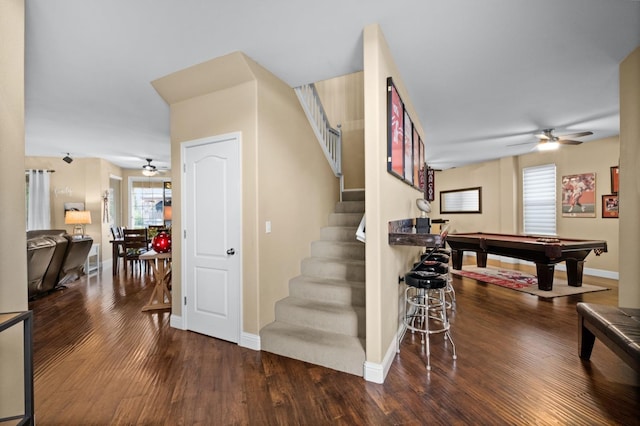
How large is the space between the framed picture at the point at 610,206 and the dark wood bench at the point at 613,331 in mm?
4199

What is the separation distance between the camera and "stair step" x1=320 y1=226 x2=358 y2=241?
3857 millimetres

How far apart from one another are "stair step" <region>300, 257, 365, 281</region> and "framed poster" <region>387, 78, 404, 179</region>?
1.11m

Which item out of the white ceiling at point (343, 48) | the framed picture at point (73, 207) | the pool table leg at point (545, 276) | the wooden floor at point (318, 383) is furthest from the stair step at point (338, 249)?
the framed picture at point (73, 207)

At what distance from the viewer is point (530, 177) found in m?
6.92

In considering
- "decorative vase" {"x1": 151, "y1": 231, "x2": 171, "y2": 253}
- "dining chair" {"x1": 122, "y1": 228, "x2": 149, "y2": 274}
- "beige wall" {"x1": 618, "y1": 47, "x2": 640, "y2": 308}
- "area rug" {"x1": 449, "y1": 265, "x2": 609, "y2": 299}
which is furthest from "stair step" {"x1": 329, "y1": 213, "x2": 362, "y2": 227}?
"dining chair" {"x1": 122, "y1": 228, "x2": 149, "y2": 274}

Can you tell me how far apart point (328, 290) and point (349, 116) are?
12.4 ft

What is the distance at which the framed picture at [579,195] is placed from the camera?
18.9 feet

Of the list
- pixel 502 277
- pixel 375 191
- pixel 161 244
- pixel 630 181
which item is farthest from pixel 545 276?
pixel 161 244

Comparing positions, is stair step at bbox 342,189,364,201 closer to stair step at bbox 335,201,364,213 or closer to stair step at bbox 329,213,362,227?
stair step at bbox 335,201,364,213

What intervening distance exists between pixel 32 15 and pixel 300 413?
325cm

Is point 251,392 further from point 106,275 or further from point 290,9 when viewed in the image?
point 106,275

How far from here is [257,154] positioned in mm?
2791

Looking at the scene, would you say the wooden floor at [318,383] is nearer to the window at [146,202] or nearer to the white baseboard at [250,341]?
the white baseboard at [250,341]

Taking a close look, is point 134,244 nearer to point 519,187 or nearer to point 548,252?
point 548,252
